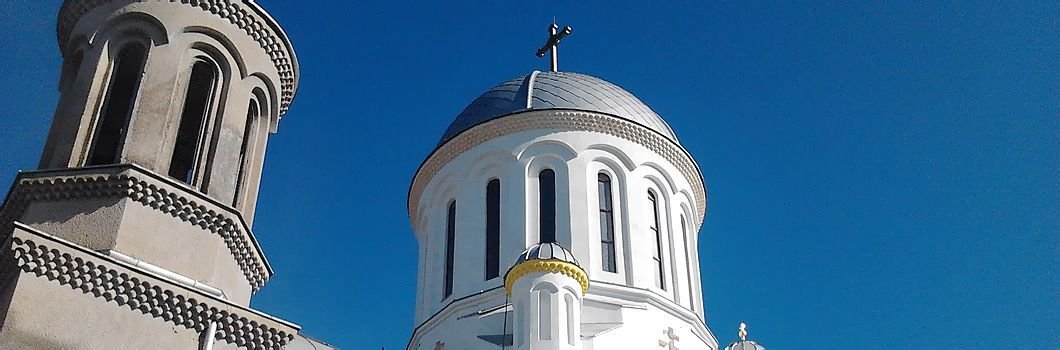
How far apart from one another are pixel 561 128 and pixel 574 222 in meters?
1.75

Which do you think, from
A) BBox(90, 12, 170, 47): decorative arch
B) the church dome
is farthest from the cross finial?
BBox(90, 12, 170, 47): decorative arch

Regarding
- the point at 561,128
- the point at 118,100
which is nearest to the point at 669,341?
the point at 561,128

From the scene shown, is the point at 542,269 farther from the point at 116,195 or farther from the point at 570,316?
the point at 116,195

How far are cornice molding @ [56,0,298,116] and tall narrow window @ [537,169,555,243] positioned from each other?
591 centimetres

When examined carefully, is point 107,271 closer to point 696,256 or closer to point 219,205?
point 219,205

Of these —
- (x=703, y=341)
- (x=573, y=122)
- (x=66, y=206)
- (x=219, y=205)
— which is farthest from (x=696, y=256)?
(x=66, y=206)

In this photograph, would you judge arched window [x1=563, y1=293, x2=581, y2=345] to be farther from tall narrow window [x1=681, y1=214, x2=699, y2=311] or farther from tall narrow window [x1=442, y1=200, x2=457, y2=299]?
tall narrow window [x1=681, y1=214, x2=699, y2=311]

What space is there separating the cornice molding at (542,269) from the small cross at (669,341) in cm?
250

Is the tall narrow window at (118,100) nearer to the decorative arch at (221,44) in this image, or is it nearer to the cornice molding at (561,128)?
the decorative arch at (221,44)

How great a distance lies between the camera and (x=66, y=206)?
869cm

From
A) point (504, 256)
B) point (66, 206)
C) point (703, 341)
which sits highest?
point (504, 256)

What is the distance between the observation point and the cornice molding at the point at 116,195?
8.69 meters

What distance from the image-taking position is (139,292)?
8.27 metres

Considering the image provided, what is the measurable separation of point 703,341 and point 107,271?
34.0 ft
